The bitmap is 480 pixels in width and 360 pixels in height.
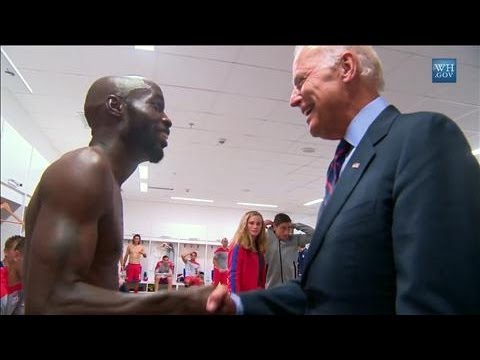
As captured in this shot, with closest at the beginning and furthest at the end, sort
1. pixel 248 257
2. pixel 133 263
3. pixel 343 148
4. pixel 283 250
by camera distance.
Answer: pixel 343 148 < pixel 248 257 < pixel 283 250 < pixel 133 263

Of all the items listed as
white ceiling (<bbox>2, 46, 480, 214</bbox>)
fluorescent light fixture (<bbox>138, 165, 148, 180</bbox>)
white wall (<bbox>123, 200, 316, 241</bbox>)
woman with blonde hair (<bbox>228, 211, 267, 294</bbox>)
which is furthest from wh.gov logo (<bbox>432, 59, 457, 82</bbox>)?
white wall (<bbox>123, 200, 316, 241</bbox>)

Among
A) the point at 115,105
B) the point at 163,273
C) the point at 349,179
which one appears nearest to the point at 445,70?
the point at 349,179

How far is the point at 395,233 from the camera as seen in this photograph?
537 millimetres

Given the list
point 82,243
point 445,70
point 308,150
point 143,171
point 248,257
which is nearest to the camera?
point 82,243

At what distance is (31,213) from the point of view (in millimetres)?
719

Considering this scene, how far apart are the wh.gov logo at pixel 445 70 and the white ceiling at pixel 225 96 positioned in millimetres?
35

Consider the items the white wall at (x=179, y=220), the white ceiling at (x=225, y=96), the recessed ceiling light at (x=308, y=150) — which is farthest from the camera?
the white wall at (x=179, y=220)

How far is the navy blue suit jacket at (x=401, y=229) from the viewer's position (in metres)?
0.50

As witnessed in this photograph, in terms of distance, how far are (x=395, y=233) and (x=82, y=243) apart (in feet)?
1.82

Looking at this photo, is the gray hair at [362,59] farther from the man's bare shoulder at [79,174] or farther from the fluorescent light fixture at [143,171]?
the fluorescent light fixture at [143,171]

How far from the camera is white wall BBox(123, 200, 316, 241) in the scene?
9164 mm

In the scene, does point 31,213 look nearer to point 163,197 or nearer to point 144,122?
point 144,122

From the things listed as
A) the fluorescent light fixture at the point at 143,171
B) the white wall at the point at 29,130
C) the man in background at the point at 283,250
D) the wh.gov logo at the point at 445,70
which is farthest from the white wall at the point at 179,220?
the wh.gov logo at the point at 445,70

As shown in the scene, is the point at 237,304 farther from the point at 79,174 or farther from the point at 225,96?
the point at 225,96
